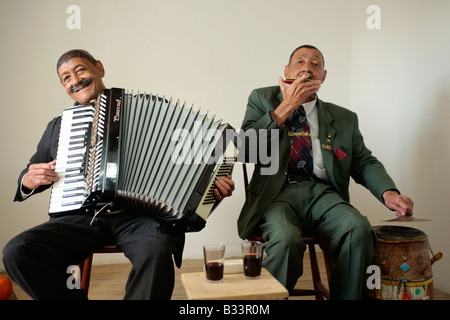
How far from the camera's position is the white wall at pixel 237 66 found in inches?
94.1

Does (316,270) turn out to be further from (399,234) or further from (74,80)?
(74,80)

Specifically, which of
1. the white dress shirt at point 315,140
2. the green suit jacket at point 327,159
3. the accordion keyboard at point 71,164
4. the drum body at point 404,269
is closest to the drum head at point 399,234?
the drum body at point 404,269

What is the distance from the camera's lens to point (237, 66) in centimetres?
310

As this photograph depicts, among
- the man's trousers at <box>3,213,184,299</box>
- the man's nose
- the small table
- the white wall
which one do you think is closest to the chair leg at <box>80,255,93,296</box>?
the man's trousers at <box>3,213,184,299</box>

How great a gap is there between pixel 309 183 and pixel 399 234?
1.52 ft

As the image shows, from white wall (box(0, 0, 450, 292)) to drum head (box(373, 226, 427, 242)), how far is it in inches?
27.9

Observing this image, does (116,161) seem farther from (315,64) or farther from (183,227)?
(315,64)

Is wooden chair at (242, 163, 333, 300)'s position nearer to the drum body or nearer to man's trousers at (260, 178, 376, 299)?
man's trousers at (260, 178, 376, 299)

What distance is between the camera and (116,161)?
5.14 feet

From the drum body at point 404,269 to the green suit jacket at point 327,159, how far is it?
29 centimetres

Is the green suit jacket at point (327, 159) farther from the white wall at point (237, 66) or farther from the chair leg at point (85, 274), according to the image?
the chair leg at point (85, 274)
